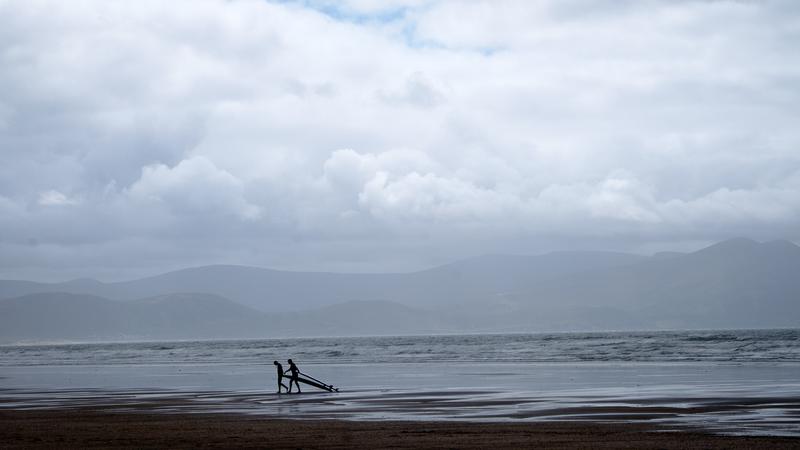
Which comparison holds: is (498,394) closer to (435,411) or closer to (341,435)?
(435,411)

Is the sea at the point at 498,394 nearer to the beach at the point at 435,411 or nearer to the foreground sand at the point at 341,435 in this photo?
the beach at the point at 435,411

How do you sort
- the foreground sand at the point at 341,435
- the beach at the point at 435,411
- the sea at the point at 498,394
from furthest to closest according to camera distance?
the sea at the point at 498,394
the beach at the point at 435,411
the foreground sand at the point at 341,435

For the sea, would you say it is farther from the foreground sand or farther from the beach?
the foreground sand

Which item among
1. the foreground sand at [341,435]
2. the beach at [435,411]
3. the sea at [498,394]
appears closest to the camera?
the foreground sand at [341,435]

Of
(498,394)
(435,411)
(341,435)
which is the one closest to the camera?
(341,435)

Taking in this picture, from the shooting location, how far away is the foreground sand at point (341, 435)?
26.0 metres

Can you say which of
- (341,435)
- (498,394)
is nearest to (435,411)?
(498,394)

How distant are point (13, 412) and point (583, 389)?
23813 mm

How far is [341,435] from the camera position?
1126 inches

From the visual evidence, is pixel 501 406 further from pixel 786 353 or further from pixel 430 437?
pixel 786 353

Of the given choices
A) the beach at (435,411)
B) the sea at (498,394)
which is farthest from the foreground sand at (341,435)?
the sea at (498,394)

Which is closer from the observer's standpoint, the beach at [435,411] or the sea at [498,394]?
the beach at [435,411]

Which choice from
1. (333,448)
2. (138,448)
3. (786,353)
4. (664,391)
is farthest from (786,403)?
(786,353)

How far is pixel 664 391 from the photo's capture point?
44.3 meters
